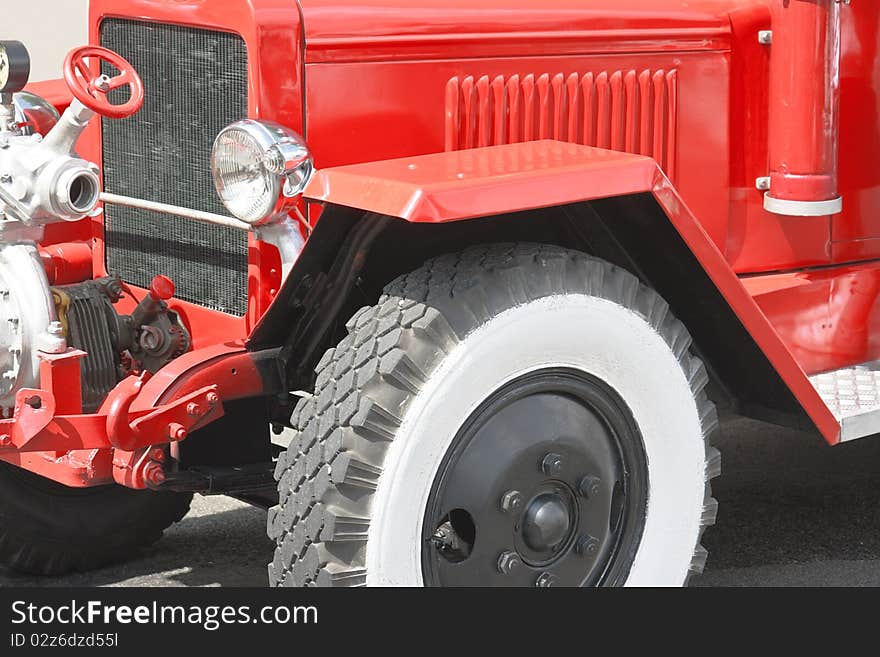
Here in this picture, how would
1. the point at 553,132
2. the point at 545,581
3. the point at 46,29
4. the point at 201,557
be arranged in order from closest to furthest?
the point at 545,581
the point at 553,132
the point at 201,557
the point at 46,29

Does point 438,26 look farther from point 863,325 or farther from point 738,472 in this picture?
point 738,472

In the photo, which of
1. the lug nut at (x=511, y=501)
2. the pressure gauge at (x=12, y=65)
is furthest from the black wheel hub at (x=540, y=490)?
the pressure gauge at (x=12, y=65)

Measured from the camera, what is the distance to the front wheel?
296cm

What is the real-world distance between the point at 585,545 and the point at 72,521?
1.75m

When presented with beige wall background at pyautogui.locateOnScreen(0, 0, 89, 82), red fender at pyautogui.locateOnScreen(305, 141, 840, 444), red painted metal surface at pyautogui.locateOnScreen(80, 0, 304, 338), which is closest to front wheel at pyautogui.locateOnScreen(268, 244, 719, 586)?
red fender at pyautogui.locateOnScreen(305, 141, 840, 444)

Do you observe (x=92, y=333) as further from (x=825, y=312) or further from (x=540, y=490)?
(x=825, y=312)

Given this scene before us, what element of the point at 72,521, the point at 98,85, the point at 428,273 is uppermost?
the point at 98,85

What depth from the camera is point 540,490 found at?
128 inches

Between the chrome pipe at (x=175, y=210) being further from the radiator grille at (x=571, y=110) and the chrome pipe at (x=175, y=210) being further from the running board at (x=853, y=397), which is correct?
the running board at (x=853, y=397)

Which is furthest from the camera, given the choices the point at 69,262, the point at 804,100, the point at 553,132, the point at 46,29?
the point at 46,29

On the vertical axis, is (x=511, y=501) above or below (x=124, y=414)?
below

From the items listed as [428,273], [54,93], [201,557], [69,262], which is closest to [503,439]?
[428,273]

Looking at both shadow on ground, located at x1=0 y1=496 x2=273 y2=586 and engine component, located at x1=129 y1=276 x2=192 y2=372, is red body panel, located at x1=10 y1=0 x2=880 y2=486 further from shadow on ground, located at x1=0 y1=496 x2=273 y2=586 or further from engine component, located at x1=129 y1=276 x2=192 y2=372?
shadow on ground, located at x1=0 y1=496 x2=273 y2=586

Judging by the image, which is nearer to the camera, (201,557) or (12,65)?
(12,65)
